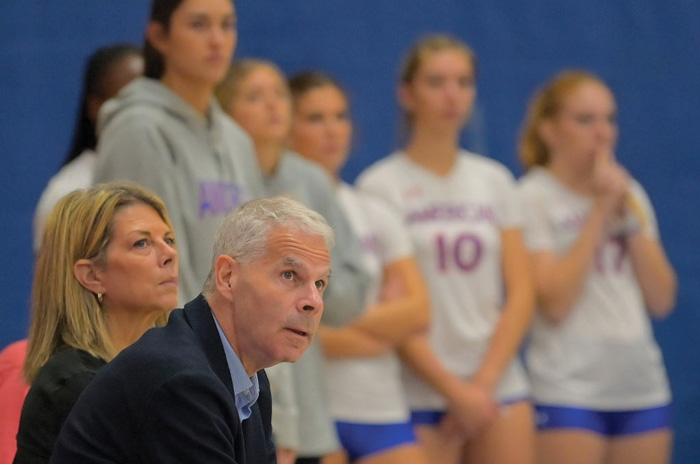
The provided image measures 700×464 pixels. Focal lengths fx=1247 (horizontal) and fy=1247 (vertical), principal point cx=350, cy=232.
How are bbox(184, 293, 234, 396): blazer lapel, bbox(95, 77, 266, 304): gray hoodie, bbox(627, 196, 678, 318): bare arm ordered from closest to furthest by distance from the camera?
bbox(184, 293, 234, 396): blazer lapel → bbox(95, 77, 266, 304): gray hoodie → bbox(627, 196, 678, 318): bare arm

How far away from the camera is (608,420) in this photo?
4.11 meters

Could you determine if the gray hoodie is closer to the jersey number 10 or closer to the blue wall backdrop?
the jersey number 10

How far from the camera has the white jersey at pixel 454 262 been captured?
12.9ft

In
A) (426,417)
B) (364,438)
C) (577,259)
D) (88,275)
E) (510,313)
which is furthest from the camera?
(577,259)

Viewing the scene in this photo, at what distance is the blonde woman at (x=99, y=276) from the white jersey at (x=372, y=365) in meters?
1.31

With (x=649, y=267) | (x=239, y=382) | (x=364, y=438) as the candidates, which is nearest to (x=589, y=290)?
(x=649, y=267)

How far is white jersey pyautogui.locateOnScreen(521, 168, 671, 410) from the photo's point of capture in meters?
4.12

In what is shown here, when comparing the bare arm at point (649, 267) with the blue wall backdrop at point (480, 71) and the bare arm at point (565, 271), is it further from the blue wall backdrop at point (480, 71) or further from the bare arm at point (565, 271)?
the blue wall backdrop at point (480, 71)

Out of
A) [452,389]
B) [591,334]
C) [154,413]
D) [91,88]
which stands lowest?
[452,389]

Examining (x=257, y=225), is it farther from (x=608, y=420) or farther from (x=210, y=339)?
(x=608, y=420)

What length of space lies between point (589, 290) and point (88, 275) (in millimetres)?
2376

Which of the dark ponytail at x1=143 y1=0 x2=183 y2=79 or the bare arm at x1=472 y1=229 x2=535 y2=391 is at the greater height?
the dark ponytail at x1=143 y1=0 x2=183 y2=79

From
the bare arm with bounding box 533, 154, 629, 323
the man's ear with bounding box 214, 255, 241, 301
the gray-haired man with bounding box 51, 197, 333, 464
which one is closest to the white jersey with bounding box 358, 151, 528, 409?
the bare arm with bounding box 533, 154, 629, 323

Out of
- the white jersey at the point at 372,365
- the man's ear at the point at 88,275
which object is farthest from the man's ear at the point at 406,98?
the man's ear at the point at 88,275
